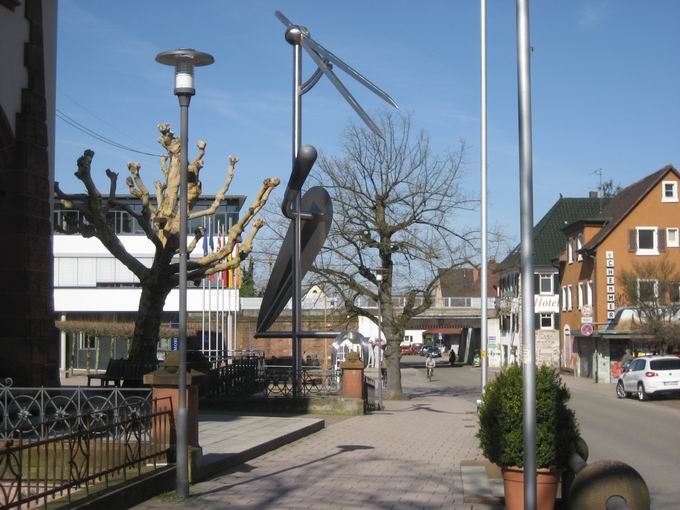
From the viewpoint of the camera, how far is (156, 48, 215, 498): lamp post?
11305 mm

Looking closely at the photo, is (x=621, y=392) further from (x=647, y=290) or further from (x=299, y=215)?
(x=299, y=215)

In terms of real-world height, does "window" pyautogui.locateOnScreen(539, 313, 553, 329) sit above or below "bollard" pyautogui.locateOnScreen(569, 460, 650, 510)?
above

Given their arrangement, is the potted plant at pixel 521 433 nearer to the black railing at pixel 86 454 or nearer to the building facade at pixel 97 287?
the black railing at pixel 86 454

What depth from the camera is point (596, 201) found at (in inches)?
2795

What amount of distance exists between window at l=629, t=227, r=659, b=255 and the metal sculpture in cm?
3033

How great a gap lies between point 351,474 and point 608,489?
6.49m

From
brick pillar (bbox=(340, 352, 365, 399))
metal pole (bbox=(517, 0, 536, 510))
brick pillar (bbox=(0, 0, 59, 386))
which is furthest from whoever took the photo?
brick pillar (bbox=(340, 352, 365, 399))

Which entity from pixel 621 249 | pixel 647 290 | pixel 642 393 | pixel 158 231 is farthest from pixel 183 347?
pixel 621 249

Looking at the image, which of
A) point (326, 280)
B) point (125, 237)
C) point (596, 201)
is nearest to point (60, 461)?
point (326, 280)

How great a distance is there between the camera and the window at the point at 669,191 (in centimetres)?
5359

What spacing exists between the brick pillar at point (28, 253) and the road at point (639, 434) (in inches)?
386

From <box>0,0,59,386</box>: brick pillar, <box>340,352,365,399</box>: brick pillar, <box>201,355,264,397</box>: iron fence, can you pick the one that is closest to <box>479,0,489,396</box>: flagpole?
<box>340,352,365,399</box>: brick pillar

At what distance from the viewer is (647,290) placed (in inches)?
1631

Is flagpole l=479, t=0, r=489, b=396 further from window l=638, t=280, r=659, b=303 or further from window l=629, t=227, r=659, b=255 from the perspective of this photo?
window l=629, t=227, r=659, b=255
